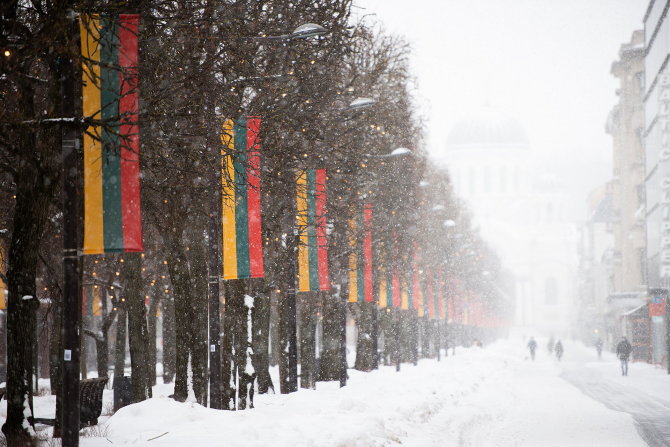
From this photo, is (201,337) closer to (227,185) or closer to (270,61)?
(227,185)

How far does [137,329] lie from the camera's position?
2142 centimetres

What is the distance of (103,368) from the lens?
2959cm

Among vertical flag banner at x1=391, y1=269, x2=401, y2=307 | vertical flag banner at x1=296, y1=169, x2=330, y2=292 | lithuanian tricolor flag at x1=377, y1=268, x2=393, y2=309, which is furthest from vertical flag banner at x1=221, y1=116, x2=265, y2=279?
vertical flag banner at x1=391, y1=269, x2=401, y2=307

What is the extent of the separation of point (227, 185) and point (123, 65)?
4.93 m

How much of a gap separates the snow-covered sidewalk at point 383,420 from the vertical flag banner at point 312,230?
2590 millimetres

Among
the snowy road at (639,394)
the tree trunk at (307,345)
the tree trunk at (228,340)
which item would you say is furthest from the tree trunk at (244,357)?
the snowy road at (639,394)

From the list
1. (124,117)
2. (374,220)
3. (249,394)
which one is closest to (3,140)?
(124,117)

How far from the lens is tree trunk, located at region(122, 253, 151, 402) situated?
70.0ft

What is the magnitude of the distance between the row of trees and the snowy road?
7.67 meters

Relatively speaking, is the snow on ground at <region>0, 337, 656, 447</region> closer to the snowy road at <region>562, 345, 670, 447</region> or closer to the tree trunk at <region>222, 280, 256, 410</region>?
the snowy road at <region>562, 345, 670, 447</region>

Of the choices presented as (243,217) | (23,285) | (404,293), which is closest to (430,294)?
(404,293)

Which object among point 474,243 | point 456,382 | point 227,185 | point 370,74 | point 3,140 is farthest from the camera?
point 474,243

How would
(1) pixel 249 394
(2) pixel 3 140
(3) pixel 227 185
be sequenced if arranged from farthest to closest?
(1) pixel 249 394 → (3) pixel 227 185 → (2) pixel 3 140

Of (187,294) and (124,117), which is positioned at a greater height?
(124,117)
